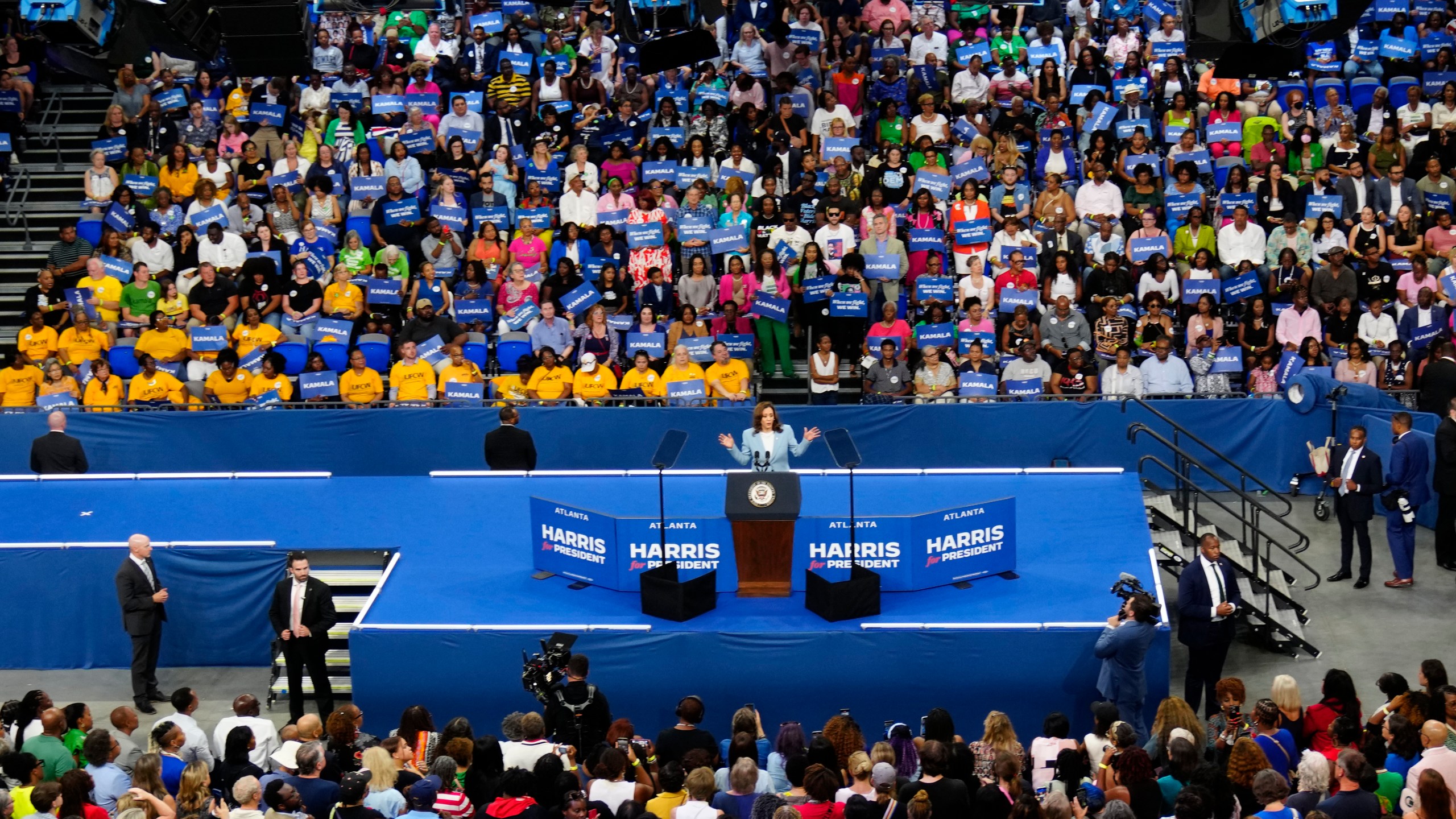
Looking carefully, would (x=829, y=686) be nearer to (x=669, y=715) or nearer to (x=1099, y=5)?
(x=669, y=715)

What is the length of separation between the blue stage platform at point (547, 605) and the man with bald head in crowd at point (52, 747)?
2.94 m

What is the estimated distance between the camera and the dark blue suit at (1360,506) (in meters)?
16.5

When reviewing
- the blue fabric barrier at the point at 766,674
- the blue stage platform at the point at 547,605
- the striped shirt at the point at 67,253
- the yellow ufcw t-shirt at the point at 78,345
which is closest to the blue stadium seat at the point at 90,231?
the striped shirt at the point at 67,253

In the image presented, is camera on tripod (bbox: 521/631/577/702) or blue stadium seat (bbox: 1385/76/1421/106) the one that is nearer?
camera on tripod (bbox: 521/631/577/702)

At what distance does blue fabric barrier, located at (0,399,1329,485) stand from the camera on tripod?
6918 mm

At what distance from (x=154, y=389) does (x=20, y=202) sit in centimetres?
745

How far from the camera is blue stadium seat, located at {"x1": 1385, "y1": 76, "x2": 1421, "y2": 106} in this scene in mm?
24500

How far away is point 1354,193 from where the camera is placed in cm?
2262

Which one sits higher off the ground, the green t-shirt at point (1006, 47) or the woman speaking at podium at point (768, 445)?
the green t-shirt at point (1006, 47)

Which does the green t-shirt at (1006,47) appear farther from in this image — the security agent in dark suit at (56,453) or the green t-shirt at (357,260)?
the security agent in dark suit at (56,453)

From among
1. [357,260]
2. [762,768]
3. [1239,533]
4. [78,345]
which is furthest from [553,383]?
[762,768]

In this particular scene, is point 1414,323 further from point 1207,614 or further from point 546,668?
point 546,668

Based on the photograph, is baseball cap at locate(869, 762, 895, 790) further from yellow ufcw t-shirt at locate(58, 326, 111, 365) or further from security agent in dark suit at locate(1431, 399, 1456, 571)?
yellow ufcw t-shirt at locate(58, 326, 111, 365)

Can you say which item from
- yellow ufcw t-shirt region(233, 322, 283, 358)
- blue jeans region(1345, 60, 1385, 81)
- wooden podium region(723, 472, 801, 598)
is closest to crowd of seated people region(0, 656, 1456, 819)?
wooden podium region(723, 472, 801, 598)
